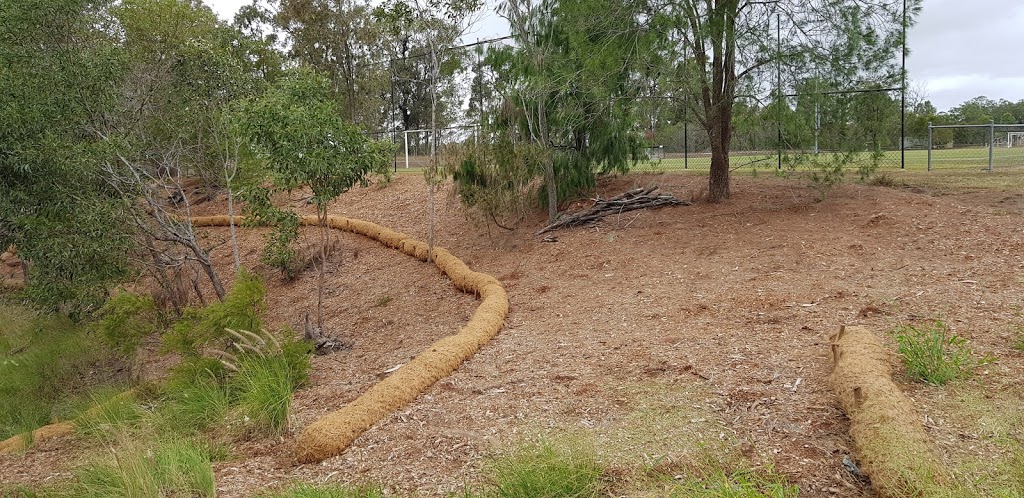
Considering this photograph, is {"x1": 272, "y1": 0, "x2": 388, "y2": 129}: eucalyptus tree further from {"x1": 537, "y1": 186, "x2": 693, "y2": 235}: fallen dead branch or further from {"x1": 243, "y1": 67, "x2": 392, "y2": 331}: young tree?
{"x1": 243, "y1": 67, "x2": 392, "y2": 331}: young tree

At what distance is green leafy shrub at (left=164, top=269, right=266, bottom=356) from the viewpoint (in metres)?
6.22

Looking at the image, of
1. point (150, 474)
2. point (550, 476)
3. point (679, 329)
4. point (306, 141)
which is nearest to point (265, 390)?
point (150, 474)

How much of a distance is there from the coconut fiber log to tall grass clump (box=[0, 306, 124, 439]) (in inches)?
275

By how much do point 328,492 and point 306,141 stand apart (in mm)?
4044

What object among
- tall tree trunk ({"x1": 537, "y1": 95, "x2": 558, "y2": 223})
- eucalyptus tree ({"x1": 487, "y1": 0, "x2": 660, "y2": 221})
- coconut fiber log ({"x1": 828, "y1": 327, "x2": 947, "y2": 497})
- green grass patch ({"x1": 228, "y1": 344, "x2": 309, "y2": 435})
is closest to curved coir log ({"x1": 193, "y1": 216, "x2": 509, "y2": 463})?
green grass patch ({"x1": 228, "y1": 344, "x2": 309, "y2": 435})

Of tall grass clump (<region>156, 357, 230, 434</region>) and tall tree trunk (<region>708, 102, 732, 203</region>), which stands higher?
tall tree trunk (<region>708, 102, 732, 203</region>)

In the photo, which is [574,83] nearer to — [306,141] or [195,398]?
[306,141]

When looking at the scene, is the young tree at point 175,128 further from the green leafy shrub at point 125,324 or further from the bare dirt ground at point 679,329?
the bare dirt ground at point 679,329

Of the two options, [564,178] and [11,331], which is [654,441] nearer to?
[564,178]

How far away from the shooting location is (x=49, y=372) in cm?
949

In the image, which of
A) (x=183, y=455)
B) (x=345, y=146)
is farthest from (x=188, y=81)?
(x=183, y=455)

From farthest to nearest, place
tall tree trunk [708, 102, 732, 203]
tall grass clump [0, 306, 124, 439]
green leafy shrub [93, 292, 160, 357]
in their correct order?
tall tree trunk [708, 102, 732, 203] < tall grass clump [0, 306, 124, 439] < green leafy shrub [93, 292, 160, 357]

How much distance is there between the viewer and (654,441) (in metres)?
3.76

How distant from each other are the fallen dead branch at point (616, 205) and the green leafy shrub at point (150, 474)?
7266mm
